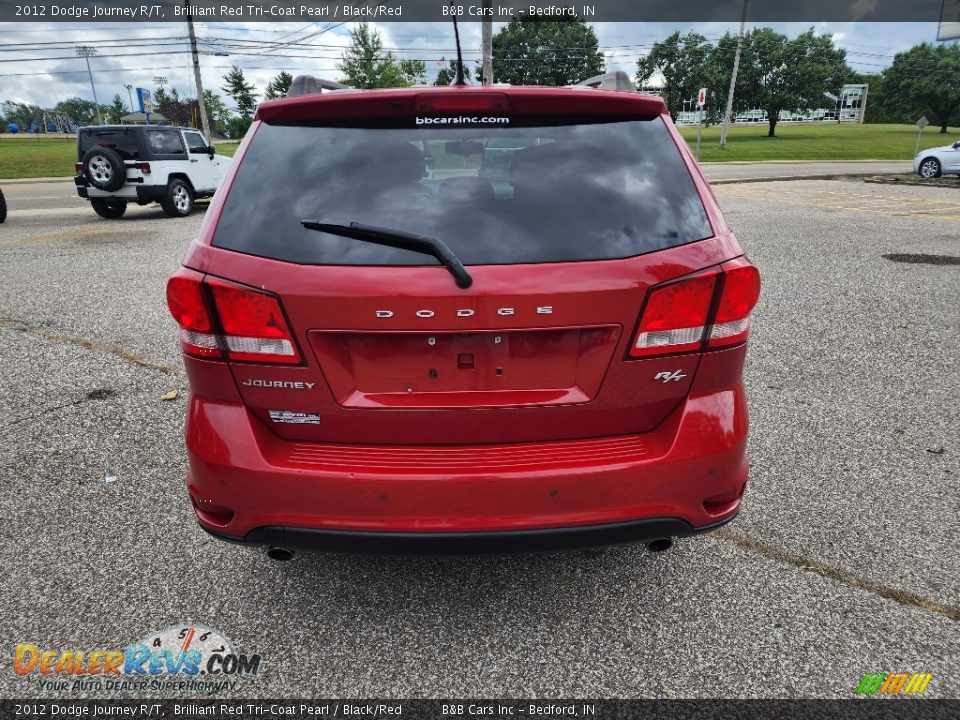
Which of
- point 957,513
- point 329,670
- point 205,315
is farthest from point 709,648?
point 205,315

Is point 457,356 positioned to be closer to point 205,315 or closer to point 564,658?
point 205,315

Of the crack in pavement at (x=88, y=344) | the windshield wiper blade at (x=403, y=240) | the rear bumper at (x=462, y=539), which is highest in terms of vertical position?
the windshield wiper blade at (x=403, y=240)

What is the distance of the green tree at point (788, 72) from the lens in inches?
2640

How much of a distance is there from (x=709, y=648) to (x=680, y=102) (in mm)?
77747

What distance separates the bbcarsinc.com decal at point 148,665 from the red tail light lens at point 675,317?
166cm

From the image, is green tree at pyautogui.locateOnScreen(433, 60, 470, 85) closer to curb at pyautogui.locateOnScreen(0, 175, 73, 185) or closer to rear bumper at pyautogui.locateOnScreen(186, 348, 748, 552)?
rear bumper at pyautogui.locateOnScreen(186, 348, 748, 552)

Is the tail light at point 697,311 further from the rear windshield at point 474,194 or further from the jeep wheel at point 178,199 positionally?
the jeep wheel at point 178,199

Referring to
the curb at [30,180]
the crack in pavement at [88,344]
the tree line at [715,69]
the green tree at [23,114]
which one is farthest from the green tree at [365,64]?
the green tree at [23,114]

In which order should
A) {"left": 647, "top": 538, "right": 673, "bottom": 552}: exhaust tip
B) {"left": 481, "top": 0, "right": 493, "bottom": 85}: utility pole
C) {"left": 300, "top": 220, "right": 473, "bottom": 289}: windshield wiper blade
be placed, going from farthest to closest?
{"left": 481, "top": 0, "right": 493, "bottom": 85}: utility pole
{"left": 647, "top": 538, "right": 673, "bottom": 552}: exhaust tip
{"left": 300, "top": 220, "right": 473, "bottom": 289}: windshield wiper blade

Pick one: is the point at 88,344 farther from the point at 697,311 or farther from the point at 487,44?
the point at 487,44

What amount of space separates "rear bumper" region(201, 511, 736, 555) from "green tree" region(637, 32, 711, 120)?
73.8 metres

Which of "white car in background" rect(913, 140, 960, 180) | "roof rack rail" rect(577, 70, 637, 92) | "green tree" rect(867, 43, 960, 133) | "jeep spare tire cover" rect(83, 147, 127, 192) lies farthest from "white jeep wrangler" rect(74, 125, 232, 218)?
"green tree" rect(867, 43, 960, 133)

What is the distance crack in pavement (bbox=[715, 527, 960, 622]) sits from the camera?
7.64 feet

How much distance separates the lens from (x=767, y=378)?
457 cm
